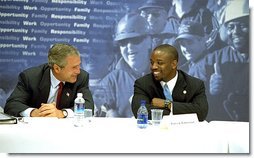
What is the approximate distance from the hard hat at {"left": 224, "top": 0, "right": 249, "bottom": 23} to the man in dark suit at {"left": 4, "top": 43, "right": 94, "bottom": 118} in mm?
2135

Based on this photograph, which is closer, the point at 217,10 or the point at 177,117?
the point at 177,117

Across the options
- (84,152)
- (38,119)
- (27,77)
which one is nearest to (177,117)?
(84,152)

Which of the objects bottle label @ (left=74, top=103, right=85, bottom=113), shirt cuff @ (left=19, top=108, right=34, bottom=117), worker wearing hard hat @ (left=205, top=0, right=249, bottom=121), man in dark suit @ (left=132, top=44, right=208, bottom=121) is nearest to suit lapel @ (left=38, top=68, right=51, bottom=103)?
shirt cuff @ (left=19, top=108, right=34, bottom=117)

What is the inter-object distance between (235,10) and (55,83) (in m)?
2.44

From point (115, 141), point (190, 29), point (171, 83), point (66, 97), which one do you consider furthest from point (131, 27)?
point (115, 141)

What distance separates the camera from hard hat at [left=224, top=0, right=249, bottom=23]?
4.79 m

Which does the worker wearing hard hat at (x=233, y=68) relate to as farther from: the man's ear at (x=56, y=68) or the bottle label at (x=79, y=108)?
the bottle label at (x=79, y=108)

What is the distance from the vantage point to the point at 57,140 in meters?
2.43

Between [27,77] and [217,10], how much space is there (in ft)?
8.00

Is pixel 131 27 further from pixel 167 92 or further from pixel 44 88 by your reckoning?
pixel 44 88

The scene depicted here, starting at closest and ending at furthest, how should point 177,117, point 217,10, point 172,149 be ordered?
point 172,149, point 177,117, point 217,10

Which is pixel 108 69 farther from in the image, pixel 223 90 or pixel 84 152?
pixel 84 152

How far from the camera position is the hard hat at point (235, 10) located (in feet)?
15.7

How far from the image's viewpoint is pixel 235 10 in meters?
4.79
